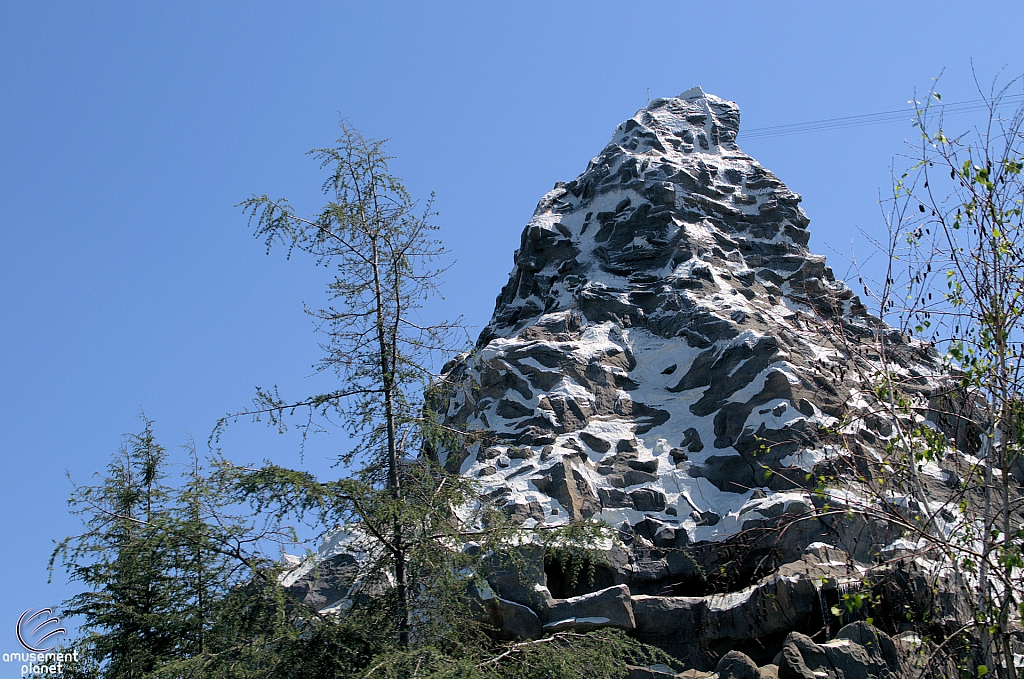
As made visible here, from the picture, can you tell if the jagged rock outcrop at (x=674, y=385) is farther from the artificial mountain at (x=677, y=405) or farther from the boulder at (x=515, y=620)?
the boulder at (x=515, y=620)

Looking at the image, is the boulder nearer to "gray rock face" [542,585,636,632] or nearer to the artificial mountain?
the artificial mountain

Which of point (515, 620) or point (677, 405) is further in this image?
point (677, 405)

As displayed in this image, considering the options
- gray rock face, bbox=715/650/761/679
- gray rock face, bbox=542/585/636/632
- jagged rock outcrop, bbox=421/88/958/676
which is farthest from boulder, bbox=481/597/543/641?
gray rock face, bbox=715/650/761/679

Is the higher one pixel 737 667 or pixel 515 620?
pixel 515 620

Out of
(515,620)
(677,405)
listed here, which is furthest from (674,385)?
(515,620)

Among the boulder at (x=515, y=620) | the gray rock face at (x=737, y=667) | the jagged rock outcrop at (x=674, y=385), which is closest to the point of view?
the gray rock face at (x=737, y=667)

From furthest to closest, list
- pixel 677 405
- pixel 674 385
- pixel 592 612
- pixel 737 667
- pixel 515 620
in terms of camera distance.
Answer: pixel 674 385, pixel 677 405, pixel 592 612, pixel 515 620, pixel 737 667

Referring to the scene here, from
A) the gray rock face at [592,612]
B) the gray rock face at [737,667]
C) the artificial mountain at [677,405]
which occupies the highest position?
the artificial mountain at [677,405]

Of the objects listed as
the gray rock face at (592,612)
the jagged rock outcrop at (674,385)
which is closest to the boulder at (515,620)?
the gray rock face at (592,612)

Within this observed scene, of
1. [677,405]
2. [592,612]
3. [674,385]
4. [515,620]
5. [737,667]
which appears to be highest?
[674,385]

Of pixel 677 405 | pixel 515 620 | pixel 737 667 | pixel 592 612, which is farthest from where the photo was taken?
pixel 677 405

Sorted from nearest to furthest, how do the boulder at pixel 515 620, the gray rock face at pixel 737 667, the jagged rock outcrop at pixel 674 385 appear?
the gray rock face at pixel 737 667 → the boulder at pixel 515 620 → the jagged rock outcrop at pixel 674 385

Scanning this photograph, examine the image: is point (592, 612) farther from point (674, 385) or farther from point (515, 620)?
point (674, 385)

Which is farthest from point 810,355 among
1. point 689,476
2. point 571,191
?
point 571,191
